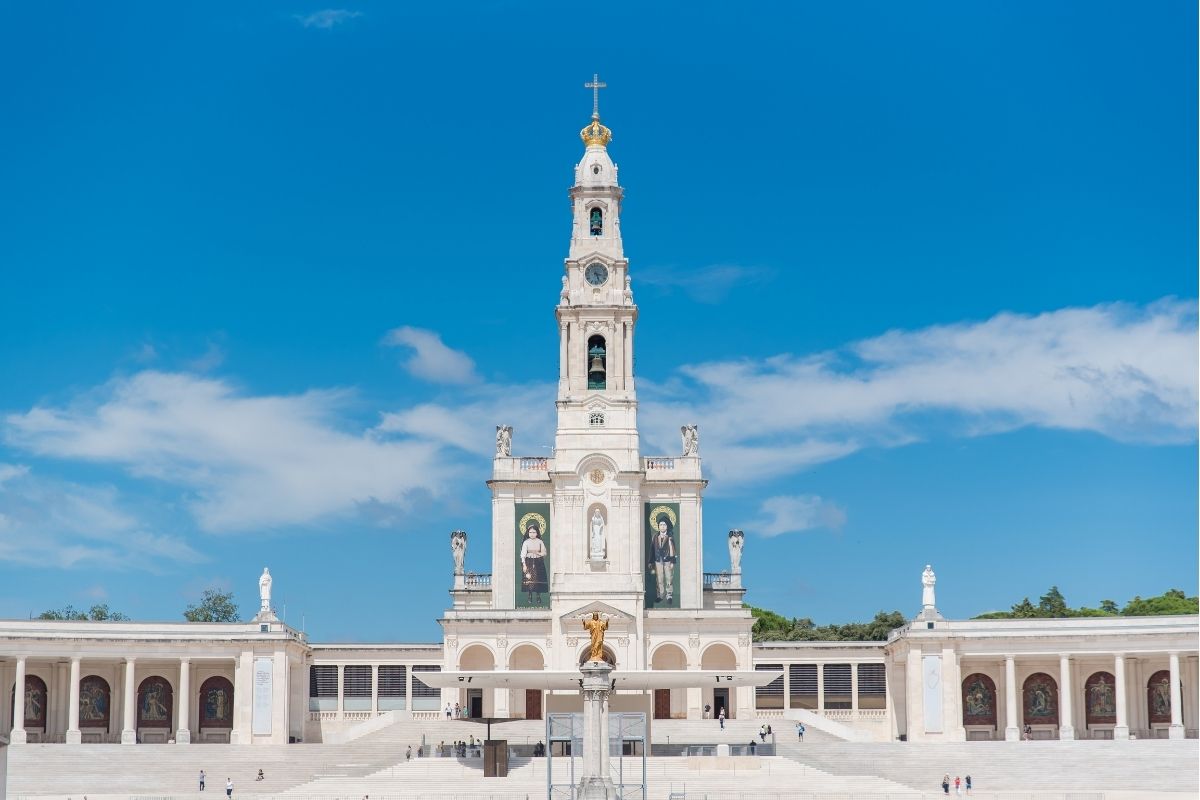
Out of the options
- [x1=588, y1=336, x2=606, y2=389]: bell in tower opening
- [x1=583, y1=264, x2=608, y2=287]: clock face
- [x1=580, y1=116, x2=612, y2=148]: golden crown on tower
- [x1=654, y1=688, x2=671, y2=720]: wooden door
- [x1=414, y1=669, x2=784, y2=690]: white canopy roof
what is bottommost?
[x1=654, y1=688, x2=671, y2=720]: wooden door

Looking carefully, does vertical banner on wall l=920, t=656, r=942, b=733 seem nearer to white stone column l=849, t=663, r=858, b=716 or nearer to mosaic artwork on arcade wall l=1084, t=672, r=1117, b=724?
mosaic artwork on arcade wall l=1084, t=672, r=1117, b=724

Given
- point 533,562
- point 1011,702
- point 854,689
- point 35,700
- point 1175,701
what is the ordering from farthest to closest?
point 854,689 → point 533,562 → point 35,700 → point 1011,702 → point 1175,701

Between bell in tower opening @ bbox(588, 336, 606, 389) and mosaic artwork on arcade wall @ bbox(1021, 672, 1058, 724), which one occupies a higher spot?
bell in tower opening @ bbox(588, 336, 606, 389)

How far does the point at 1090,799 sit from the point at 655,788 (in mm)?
13805

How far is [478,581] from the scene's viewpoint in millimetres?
79750

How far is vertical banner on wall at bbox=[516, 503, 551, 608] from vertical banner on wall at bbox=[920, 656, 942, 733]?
58.1ft

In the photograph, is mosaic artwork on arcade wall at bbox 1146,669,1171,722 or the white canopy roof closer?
the white canopy roof

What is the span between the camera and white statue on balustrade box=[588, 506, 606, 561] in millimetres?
77438

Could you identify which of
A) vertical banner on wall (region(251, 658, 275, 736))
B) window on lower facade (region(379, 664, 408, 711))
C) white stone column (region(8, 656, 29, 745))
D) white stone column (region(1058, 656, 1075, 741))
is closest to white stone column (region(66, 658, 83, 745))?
white stone column (region(8, 656, 29, 745))

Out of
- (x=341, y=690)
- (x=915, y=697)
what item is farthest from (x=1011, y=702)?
(x=341, y=690)

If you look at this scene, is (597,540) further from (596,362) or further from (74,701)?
(74,701)

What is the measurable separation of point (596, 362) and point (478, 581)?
11.8 m

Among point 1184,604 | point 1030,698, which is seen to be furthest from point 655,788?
point 1184,604

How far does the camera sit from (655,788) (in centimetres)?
5250
